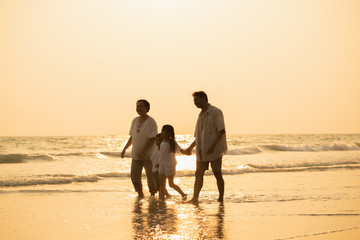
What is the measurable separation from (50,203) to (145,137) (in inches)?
79.1

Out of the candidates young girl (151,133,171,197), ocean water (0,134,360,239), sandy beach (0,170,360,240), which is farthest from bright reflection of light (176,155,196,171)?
young girl (151,133,171,197)

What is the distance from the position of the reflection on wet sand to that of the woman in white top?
0.79 metres

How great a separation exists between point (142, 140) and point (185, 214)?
7.94 feet

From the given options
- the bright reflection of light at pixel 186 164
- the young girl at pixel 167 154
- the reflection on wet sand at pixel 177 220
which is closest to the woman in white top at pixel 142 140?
the young girl at pixel 167 154

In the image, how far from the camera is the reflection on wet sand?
6.01 meters

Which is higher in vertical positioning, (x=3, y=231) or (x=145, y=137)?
(x=145, y=137)

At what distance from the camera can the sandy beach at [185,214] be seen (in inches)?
243

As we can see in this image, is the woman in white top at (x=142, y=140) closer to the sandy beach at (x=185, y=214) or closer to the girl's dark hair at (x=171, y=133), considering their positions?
the girl's dark hair at (x=171, y=133)

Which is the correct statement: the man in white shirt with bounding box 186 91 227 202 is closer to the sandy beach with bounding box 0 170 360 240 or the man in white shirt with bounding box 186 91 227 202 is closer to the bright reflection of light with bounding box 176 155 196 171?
the sandy beach with bounding box 0 170 360 240

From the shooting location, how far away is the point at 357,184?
1201 centimetres

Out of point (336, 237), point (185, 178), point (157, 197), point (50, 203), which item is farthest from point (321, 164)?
point (336, 237)

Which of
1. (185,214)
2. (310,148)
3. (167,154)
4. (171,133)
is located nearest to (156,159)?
(167,154)

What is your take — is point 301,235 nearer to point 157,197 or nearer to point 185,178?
point 157,197

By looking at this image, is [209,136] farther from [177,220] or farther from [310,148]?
[310,148]
